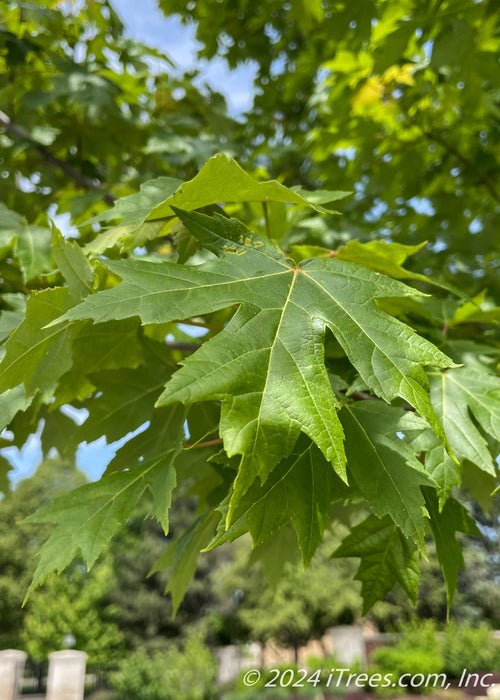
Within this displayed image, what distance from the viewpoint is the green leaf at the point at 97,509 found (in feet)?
2.49

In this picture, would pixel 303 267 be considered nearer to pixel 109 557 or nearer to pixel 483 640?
pixel 483 640

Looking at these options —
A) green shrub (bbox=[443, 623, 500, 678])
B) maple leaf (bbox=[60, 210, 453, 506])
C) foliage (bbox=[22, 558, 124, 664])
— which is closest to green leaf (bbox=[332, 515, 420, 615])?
maple leaf (bbox=[60, 210, 453, 506])

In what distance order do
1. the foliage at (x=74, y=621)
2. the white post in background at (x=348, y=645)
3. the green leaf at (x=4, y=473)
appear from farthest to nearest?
the foliage at (x=74, y=621)
the white post in background at (x=348, y=645)
the green leaf at (x=4, y=473)

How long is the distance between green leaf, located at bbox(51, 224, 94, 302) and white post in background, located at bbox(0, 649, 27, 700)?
53.0ft

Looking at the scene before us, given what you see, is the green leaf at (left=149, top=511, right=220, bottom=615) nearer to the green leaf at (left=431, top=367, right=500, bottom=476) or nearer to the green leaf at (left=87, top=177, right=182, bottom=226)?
the green leaf at (left=431, top=367, right=500, bottom=476)

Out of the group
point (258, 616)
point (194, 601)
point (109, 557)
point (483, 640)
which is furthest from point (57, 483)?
point (483, 640)

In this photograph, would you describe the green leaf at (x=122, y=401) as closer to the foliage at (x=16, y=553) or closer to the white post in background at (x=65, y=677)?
the white post in background at (x=65, y=677)

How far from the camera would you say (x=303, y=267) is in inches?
32.5

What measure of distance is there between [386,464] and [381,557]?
0.30 m

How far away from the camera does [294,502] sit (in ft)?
2.37

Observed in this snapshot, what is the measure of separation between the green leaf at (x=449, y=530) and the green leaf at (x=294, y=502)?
247mm

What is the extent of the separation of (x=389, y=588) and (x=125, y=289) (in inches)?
28.0

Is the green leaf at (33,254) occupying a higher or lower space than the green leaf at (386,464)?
higher

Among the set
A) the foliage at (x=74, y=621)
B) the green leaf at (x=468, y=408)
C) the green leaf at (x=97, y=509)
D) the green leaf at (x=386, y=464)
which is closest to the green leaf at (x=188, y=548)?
the green leaf at (x=97, y=509)
